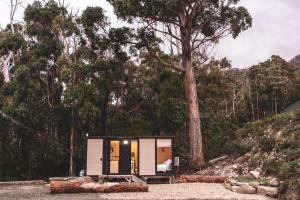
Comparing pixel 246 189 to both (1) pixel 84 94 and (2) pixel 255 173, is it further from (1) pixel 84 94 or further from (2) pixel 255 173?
(1) pixel 84 94

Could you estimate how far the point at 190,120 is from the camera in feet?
79.8

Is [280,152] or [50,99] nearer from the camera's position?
[280,152]

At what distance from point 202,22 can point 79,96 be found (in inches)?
Answer: 329

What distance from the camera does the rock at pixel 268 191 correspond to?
13383 millimetres

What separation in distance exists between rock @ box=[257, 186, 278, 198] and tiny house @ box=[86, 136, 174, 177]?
5.91 m

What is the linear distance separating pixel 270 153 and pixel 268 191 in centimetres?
577

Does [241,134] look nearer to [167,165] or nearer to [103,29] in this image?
[167,165]

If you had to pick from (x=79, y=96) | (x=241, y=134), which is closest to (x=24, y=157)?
(x=79, y=96)

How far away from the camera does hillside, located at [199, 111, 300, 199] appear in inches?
563

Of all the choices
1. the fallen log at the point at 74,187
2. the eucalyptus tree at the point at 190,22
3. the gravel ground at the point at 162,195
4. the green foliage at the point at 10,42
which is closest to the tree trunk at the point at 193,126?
the eucalyptus tree at the point at 190,22

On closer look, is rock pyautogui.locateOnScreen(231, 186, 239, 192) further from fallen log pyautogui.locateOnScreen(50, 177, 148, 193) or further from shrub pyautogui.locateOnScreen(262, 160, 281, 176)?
fallen log pyautogui.locateOnScreen(50, 177, 148, 193)

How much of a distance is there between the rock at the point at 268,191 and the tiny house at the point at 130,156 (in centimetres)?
591

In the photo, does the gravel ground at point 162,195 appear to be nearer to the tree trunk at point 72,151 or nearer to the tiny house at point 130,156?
the tiny house at point 130,156

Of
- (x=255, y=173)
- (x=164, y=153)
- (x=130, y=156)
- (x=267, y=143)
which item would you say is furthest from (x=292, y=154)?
(x=130, y=156)
